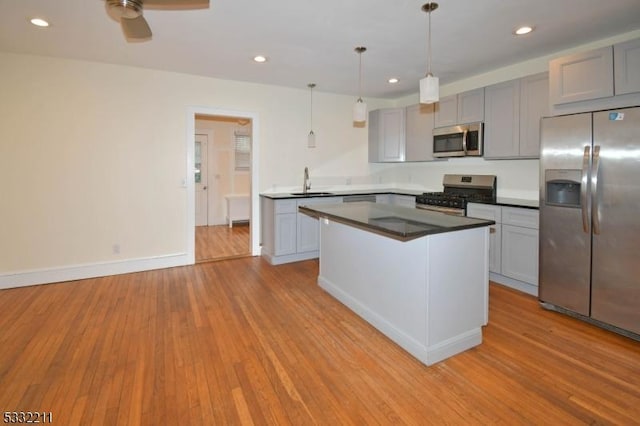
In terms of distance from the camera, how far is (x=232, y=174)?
25.7ft

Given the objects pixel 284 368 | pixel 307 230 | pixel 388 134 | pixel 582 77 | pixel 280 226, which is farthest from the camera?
pixel 388 134

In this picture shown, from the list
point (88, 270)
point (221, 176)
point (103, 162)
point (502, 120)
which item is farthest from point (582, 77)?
point (221, 176)

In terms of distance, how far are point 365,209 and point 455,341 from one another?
4.35 ft

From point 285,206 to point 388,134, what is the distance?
218 cm

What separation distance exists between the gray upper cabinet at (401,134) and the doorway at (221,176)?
9.58 feet

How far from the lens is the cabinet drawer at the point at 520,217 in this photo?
3.30 m

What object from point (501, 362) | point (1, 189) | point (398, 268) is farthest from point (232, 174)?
point (501, 362)

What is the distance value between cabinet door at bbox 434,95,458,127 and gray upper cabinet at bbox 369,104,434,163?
0.12 m

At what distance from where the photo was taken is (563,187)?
2.87 m

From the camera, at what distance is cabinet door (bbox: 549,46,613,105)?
2686 millimetres

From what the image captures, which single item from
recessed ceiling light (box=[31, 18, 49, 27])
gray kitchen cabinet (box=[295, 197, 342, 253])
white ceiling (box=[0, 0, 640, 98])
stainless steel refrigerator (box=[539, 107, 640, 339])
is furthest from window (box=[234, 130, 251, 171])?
stainless steel refrigerator (box=[539, 107, 640, 339])

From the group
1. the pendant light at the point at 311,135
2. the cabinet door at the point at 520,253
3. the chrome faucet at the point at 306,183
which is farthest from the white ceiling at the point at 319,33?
the cabinet door at the point at 520,253

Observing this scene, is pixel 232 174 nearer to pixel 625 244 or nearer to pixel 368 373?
pixel 368 373

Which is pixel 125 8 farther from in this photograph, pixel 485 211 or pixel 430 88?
pixel 485 211
